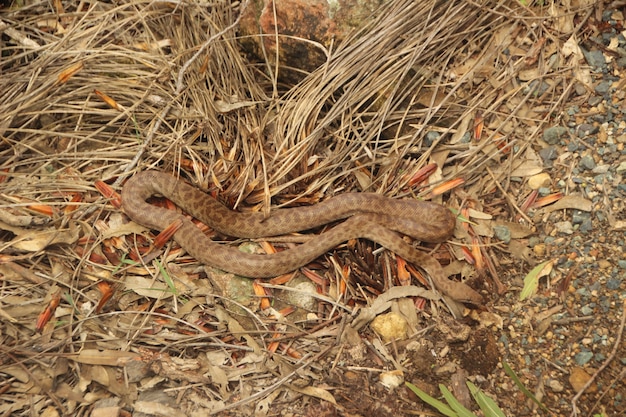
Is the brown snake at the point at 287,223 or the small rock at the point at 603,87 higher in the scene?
the small rock at the point at 603,87

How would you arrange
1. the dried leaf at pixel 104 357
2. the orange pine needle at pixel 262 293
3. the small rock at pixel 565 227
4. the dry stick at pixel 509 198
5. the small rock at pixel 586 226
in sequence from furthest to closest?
1. the dry stick at pixel 509 198
2. the orange pine needle at pixel 262 293
3. the small rock at pixel 565 227
4. the small rock at pixel 586 226
5. the dried leaf at pixel 104 357

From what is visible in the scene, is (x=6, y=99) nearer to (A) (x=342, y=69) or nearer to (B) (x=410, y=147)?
(A) (x=342, y=69)

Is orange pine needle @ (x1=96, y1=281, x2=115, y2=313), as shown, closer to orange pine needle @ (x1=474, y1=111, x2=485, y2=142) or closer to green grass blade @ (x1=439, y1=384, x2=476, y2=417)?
green grass blade @ (x1=439, y1=384, x2=476, y2=417)

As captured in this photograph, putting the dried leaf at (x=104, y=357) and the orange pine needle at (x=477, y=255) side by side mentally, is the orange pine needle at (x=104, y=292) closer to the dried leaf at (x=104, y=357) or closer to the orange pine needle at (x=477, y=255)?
the dried leaf at (x=104, y=357)

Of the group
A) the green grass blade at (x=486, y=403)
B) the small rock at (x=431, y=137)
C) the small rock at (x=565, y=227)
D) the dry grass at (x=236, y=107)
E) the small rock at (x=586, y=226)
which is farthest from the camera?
the small rock at (x=431, y=137)

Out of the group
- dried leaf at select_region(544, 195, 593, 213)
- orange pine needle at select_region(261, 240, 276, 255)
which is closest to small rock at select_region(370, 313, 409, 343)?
orange pine needle at select_region(261, 240, 276, 255)

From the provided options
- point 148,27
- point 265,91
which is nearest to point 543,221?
point 265,91

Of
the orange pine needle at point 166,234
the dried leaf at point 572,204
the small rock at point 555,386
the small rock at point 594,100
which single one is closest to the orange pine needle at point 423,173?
the dried leaf at point 572,204

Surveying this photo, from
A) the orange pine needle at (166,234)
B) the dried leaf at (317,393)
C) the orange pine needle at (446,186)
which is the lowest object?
the dried leaf at (317,393)

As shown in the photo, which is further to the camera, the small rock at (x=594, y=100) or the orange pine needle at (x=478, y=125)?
the orange pine needle at (x=478, y=125)
